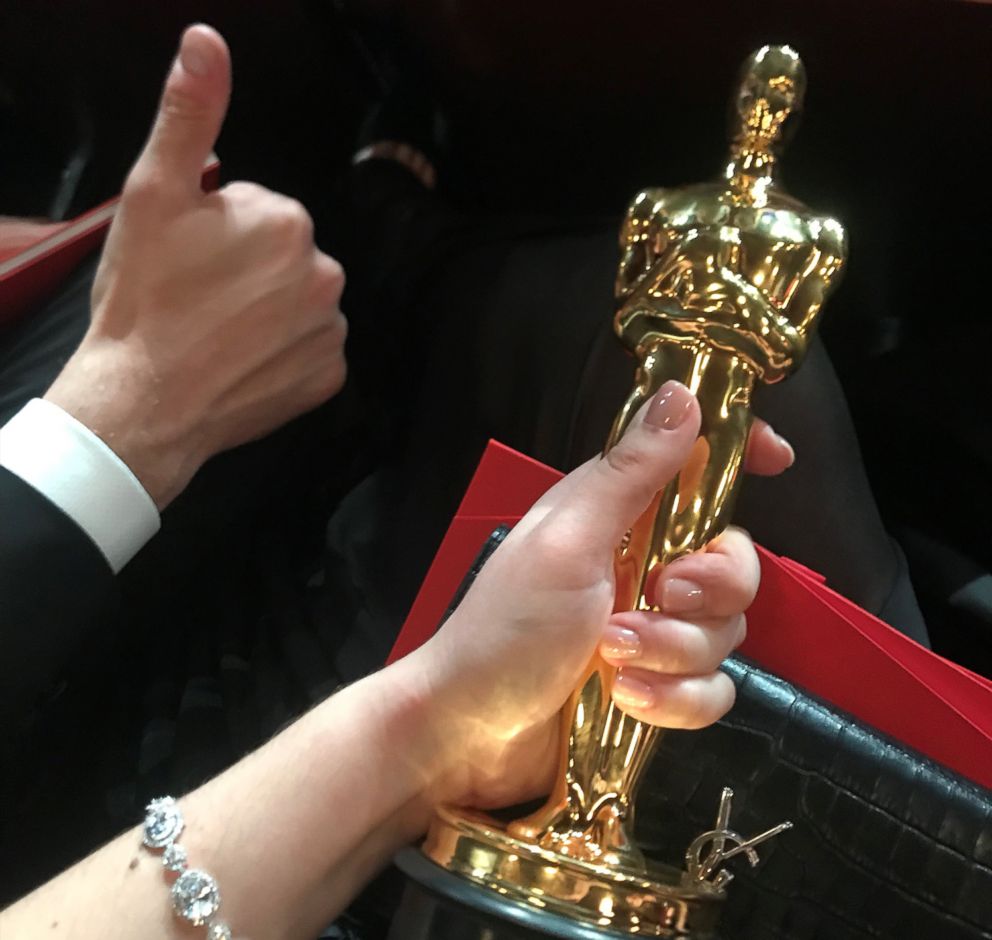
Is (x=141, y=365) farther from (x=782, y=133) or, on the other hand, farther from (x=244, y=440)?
(x=782, y=133)

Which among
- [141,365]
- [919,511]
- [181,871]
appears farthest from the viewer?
[919,511]

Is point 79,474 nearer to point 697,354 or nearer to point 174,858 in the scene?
point 174,858

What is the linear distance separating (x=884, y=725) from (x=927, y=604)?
15 centimetres

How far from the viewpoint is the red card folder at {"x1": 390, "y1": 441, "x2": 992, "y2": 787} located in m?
0.40

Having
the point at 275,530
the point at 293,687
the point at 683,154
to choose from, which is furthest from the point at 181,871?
the point at 683,154

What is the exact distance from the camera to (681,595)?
35cm

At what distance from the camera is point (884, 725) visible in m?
0.41

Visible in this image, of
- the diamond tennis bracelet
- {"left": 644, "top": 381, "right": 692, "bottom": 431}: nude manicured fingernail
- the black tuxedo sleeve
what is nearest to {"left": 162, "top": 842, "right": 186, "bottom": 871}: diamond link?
the diamond tennis bracelet

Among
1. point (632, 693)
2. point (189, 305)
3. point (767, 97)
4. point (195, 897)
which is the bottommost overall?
point (195, 897)

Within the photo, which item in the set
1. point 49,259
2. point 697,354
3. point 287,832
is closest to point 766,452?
point 697,354

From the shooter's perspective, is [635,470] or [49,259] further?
[49,259]

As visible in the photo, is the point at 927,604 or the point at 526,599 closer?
the point at 526,599

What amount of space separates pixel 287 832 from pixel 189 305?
0.85 feet

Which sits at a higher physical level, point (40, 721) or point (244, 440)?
point (244, 440)
